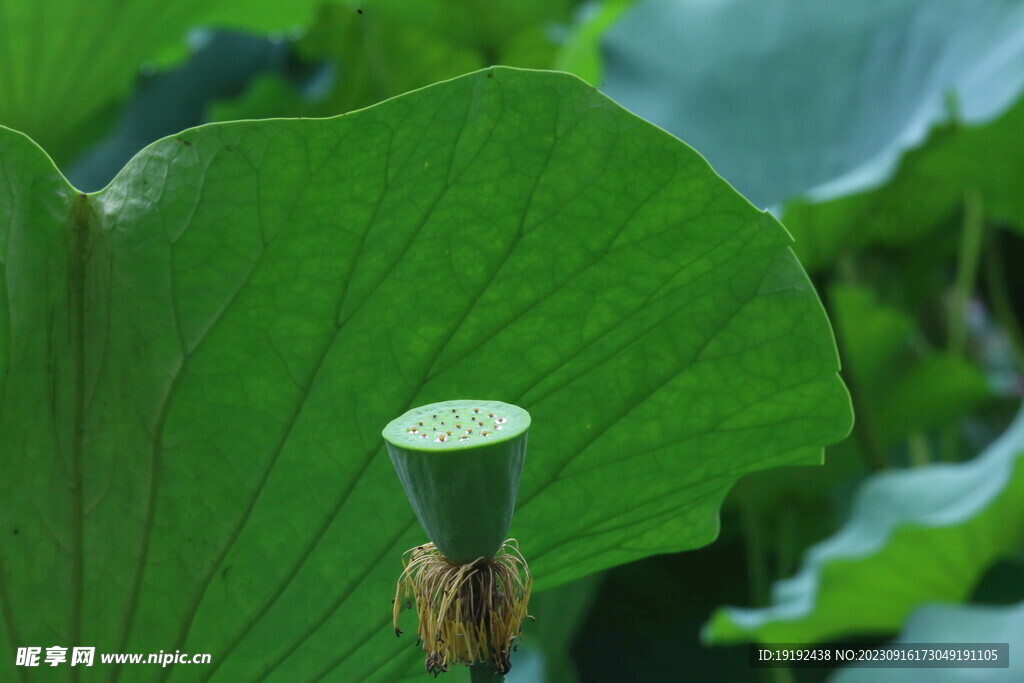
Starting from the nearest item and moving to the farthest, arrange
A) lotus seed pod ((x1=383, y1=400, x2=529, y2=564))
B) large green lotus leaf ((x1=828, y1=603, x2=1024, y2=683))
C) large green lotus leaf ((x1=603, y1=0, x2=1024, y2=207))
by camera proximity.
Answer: lotus seed pod ((x1=383, y1=400, x2=529, y2=564)) < large green lotus leaf ((x1=828, y1=603, x2=1024, y2=683)) < large green lotus leaf ((x1=603, y1=0, x2=1024, y2=207))

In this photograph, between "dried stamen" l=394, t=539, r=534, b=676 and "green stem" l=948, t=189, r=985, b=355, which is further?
"green stem" l=948, t=189, r=985, b=355

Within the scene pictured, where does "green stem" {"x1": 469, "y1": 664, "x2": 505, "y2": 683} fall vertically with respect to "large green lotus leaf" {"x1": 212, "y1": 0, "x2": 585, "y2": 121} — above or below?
below

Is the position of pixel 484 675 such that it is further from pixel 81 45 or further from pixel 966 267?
pixel 966 267

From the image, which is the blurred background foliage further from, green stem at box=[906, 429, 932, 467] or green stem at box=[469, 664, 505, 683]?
green stem at box=[469, 664, 505, 683]

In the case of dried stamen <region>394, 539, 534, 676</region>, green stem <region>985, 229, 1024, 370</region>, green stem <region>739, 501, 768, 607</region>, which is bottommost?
dried stamen <region>394, 539, 534, 676</region>

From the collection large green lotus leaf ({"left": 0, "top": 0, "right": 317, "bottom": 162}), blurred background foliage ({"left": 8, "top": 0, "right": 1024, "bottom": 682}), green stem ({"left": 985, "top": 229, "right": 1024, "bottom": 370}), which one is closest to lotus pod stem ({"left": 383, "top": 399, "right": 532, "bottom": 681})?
blurred background foliage ({"left": 8, "top": 0, "right": 1024, "bottom": 682})

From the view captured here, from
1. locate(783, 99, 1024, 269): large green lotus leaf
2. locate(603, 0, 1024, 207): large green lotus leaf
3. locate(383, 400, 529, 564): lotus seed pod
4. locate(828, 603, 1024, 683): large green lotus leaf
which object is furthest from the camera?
locate(603, 0, 1024, 207): large green lotus leaf

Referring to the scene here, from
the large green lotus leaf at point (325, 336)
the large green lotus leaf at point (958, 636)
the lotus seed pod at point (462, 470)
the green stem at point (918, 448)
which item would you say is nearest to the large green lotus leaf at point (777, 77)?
the green stem at point (918, 448)

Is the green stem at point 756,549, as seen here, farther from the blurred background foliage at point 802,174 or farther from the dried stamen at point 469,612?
the dried stamen at point 469,612
